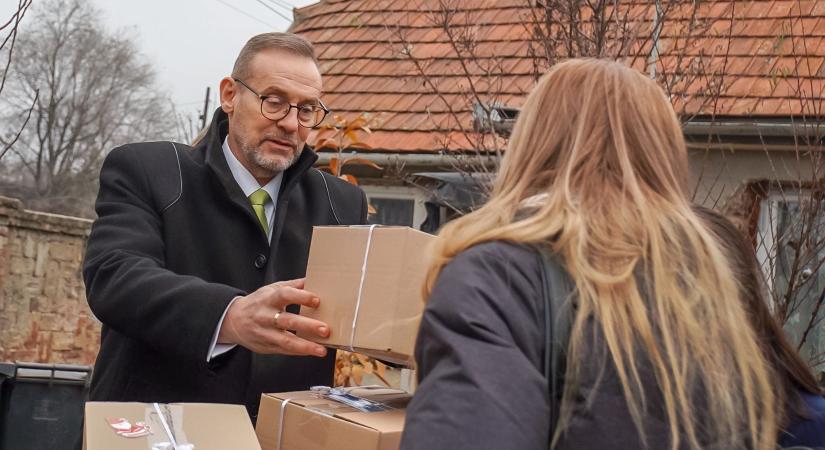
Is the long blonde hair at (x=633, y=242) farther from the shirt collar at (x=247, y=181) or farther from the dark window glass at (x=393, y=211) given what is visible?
the dark window glass at (x=393, y=211)

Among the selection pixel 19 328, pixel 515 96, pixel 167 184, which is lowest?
pixel 19 328

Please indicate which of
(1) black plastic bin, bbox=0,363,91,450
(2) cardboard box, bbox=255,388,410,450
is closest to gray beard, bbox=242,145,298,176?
(2) cardboard box, bbox=255,388,410,450

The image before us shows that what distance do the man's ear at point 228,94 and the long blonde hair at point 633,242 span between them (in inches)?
59.9

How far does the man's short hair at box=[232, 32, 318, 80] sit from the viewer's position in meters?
3.18

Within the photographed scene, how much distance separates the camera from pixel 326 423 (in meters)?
2.30

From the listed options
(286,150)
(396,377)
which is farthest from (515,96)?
(286,150)

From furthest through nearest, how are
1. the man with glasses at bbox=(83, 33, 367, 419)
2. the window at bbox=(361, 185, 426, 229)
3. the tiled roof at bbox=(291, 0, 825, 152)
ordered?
1. the window at bbox=(361, 185, 426, 229)
2. the tiled roof at bbox=(291, 0, 825, 152)
3. the man with glasses at bbox=(83, 33, 367, 419)

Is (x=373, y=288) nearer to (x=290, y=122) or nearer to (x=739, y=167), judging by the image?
(x=290, y=122)

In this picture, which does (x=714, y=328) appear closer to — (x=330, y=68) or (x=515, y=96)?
(x=515, y=96)

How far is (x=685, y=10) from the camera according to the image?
22.7ft

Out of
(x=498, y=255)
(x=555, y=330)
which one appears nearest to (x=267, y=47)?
(x=498, y=255)

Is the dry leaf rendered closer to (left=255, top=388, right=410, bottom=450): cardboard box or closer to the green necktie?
the green necktie

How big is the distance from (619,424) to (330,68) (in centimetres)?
747

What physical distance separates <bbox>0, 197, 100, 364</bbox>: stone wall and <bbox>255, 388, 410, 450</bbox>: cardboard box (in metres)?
10.4
